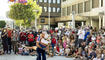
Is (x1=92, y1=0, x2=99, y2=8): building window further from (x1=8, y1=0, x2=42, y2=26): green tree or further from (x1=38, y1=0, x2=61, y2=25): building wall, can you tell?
(x1=38, y1=0, x2=61, y2=25): building wall

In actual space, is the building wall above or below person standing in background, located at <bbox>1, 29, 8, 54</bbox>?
above

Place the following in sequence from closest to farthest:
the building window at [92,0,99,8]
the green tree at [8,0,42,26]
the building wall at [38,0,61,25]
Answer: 1. the building window at [92,0,99,8]
2. the green tree at [8,0,42,26]
3. the building wall at [38,0,61,25]

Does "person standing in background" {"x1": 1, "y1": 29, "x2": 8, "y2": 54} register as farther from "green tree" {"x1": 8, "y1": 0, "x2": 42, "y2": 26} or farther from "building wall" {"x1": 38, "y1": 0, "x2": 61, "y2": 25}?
"building wall" {"x1": 38, "y1": 0, "x2": 61, "y2": 25}

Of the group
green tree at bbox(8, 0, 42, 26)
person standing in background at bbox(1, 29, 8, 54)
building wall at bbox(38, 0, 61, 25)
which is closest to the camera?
person standing in background at bbox(1, 29, 8, 54)

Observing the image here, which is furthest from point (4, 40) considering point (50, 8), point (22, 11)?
point (50, 8)

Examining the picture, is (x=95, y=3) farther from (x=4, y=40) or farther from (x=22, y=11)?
(x=4, y=40)

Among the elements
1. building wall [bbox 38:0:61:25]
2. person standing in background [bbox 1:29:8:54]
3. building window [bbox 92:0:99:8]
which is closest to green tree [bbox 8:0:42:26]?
building window [bbox 92:0:99:8]

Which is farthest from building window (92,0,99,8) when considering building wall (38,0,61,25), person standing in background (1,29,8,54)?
building wall (38,0,61,25)

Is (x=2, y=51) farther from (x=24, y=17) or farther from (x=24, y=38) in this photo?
(x=24, y=17)

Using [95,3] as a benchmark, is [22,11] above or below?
below

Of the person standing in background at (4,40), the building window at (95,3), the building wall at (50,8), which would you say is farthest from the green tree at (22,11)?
the person standing in background at (4,40)

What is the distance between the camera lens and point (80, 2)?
5444cm

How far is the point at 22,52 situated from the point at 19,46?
855mm

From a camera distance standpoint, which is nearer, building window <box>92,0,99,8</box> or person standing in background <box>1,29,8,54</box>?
person standing in background <box>1,29,8,54</box>
